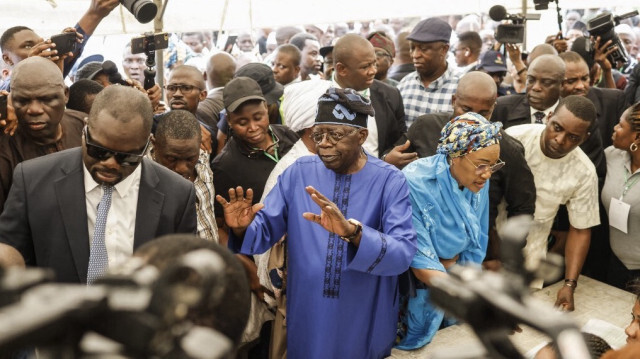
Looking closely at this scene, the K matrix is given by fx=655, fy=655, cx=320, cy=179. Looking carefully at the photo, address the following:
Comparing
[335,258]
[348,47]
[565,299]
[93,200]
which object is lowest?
[565,299]

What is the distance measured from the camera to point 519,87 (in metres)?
5.50

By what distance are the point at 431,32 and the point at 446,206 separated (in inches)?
81.6

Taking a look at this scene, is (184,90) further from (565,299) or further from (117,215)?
(565,299)

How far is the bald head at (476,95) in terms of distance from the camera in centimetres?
356

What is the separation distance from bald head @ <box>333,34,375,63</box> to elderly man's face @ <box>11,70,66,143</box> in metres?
1.77

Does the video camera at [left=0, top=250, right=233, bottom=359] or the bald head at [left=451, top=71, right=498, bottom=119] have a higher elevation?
the video camera at [left=0, top=250, right=233, bottom=359]

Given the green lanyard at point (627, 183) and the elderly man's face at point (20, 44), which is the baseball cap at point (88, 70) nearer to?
the elderly man's face at point (20, 44)

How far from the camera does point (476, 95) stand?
11.7 feet

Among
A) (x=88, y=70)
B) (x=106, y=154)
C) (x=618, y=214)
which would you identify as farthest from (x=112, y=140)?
(x=618, y=214)

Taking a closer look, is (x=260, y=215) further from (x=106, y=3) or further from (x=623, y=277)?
(x=623, y=277)

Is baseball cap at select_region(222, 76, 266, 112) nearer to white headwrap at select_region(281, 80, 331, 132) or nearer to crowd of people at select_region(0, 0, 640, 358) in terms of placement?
crowd of people at select_region(0, 0, 640, 358)

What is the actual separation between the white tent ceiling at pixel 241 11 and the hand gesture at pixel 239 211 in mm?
2624

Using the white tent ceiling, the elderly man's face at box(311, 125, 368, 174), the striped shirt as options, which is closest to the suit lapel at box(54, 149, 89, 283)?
the elderly man's face at box(311, 125, 368, 174)

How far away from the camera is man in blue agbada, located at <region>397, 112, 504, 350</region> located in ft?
9.21
